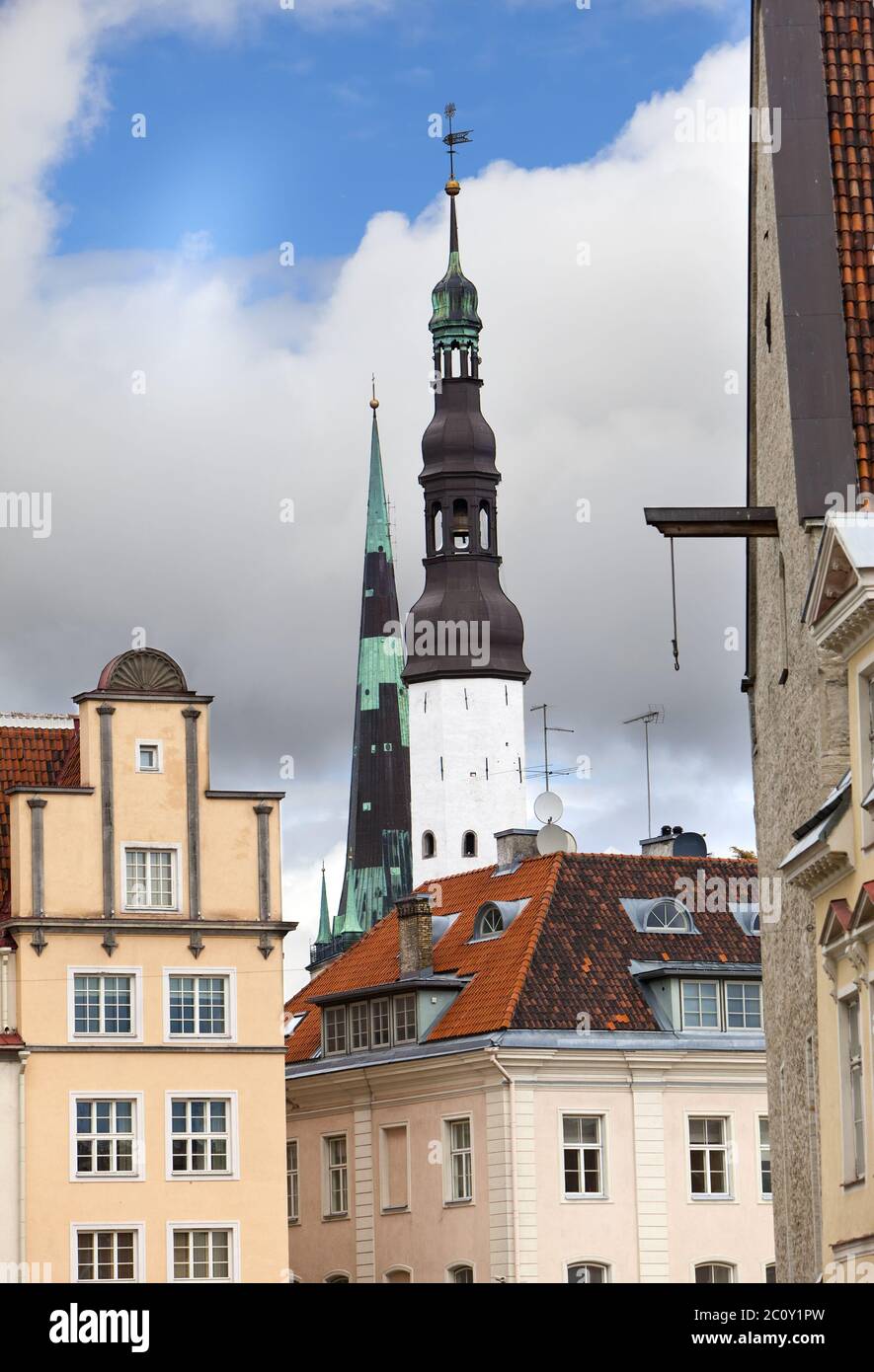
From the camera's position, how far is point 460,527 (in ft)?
364

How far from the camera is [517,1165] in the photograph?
192ft

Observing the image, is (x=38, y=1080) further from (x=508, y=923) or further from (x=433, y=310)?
(x=433, y=310)

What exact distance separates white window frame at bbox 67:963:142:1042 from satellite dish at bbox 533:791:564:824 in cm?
1705

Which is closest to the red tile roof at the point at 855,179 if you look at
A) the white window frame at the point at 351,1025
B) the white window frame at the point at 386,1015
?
→ the white window frame at the point at 386,1015

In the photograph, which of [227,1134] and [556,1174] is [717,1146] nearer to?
[556,1174]

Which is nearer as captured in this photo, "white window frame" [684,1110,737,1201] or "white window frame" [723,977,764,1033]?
"white window frame" [684,1110,737,1201]

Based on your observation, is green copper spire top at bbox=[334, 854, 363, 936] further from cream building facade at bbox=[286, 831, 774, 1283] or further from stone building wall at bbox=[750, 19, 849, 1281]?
stone building wall at bbox=[750, 19, 849, 1281]

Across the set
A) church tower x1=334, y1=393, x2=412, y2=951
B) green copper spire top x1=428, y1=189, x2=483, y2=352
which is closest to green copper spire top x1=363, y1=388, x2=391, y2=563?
church tower x1=334, y1=393, x2=412, y2=951

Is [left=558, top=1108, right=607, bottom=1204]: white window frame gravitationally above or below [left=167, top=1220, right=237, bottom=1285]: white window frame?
above

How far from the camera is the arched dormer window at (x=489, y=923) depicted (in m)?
64.4

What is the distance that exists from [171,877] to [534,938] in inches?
346

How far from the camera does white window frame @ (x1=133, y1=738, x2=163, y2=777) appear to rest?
5762 centimetres

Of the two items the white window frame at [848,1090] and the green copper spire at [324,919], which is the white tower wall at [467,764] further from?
the white window frame at [848,1090]

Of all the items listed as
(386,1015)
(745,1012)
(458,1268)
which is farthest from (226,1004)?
(745,1012)
